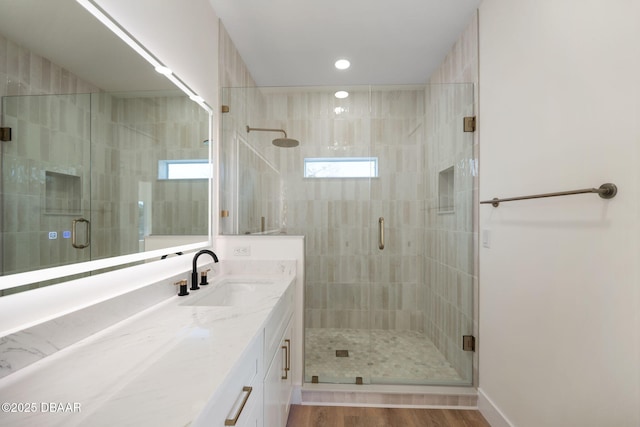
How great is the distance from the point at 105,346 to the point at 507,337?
1948 mm

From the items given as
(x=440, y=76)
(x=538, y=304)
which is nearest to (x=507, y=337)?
(x=538, y=304)

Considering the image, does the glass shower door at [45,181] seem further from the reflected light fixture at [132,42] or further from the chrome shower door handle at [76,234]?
Answer: the reflected light fixture at [132,42]

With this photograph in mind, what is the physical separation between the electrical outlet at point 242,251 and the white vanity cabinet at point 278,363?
A: 1.53 feet

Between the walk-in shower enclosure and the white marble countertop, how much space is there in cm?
131

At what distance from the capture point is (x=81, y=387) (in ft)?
2.19

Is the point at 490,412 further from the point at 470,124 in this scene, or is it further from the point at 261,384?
the point at 470,124

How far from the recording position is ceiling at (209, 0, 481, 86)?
2.05 metres

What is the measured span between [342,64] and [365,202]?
4.49ft

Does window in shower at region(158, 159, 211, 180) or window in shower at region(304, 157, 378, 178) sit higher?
window in shower at region(304, 157, 378, 178)

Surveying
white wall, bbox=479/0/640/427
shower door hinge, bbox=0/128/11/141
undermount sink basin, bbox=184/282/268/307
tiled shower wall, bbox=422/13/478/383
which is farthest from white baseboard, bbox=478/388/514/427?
shower door hinge, bbox=0/128/11/141

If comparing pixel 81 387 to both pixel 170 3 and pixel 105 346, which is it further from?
pixel 170 3

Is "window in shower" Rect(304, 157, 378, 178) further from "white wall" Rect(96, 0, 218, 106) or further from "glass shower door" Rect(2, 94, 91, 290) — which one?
"glass shower door" Rect(2, 94, 91, 290)

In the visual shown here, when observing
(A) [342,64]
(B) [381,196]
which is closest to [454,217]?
(B) [381,196]

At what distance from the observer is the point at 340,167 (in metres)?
2.40
